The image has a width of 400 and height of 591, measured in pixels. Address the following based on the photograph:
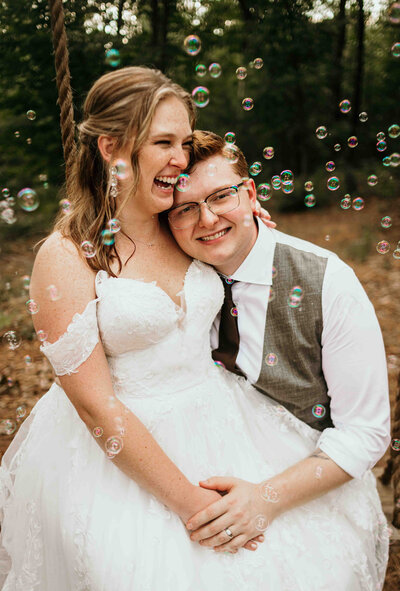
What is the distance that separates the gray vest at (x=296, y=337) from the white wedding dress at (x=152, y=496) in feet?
0.34

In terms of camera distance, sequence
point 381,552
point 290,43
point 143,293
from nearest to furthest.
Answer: point 143,293 < point 381,552 < point 290,43

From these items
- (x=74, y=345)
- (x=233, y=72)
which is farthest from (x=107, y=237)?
(x=233, y=72)

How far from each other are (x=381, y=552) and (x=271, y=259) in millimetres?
1326

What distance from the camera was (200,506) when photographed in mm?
1862

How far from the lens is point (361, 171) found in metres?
11.6

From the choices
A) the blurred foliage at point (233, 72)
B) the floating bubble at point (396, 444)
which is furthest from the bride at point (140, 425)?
the blurred foliage at point (233, 72)

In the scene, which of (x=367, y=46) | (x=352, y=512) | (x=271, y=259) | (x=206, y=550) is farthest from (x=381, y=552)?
(x=367, y=46)

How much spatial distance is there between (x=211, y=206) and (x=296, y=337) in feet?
2.15

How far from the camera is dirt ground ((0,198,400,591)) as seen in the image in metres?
4.52

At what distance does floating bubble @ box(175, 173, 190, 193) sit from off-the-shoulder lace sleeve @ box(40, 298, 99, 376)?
643 mm

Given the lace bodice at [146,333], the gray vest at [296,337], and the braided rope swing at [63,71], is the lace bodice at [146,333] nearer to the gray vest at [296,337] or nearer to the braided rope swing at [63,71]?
the gray vest at [296,337]

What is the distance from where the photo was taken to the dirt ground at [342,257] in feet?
14.8

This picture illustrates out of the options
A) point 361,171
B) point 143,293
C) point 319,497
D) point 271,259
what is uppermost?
point 143,293

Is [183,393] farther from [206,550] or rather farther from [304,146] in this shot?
[304,146]
